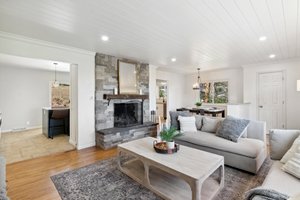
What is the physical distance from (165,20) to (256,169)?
8.95 ft

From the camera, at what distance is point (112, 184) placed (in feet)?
7.64

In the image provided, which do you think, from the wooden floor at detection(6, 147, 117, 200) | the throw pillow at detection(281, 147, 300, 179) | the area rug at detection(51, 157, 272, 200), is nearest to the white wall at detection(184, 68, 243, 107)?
the area rug at detection(51, 157, 272, 200)

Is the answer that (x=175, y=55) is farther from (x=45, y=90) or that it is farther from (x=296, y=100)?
(x=45, y=90)

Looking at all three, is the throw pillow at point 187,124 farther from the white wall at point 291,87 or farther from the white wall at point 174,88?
the white wall at point 291,87

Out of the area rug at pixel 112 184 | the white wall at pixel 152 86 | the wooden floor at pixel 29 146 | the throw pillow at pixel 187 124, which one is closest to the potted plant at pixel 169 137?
the area rug at pixel 112 184

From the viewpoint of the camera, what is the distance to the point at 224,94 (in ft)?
22.2

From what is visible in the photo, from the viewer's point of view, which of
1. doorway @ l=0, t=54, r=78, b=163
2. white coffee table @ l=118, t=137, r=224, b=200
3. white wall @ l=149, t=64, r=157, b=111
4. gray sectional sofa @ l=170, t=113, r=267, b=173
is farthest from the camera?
white wall @ l=149, t=64, r=157, b=111

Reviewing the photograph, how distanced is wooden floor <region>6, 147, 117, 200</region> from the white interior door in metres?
5.11

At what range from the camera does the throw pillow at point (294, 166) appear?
5.32ft

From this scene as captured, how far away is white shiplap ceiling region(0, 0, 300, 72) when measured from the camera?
200 centimetres

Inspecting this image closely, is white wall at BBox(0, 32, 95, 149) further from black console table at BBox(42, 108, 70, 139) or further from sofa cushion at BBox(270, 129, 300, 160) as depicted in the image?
sofa cushion at BBox(270, 129, 300, 160)

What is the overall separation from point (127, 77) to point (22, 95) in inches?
171

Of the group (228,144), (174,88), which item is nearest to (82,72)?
(228,144)

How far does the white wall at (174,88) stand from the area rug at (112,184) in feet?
15.2
